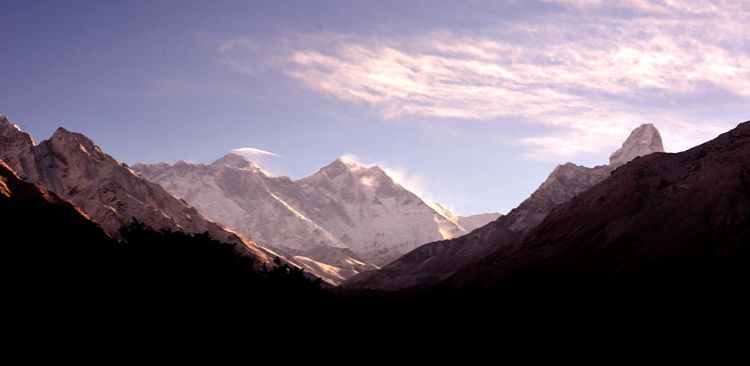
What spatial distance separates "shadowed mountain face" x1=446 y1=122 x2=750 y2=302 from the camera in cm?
8825

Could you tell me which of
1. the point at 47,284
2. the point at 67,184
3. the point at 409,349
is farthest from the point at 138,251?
the point at 67,184

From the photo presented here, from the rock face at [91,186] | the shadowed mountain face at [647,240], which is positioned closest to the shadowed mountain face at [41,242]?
the shadowed mountain face at [647,240]

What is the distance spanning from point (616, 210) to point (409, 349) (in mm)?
68780

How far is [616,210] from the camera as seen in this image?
120 meters

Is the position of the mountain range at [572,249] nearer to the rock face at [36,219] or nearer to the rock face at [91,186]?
the rock face at [36,219]

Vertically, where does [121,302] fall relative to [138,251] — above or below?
below

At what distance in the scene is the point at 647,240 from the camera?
338ft

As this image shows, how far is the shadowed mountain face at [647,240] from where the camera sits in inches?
3474

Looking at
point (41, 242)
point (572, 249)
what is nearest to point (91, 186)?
point (572, 249)

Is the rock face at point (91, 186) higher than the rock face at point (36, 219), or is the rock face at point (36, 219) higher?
the rock face at point (91, 186)

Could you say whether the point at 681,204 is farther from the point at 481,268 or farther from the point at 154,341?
Answer: the point at 154,341

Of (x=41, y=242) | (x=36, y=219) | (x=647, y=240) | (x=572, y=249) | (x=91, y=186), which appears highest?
(x=91, y=186)

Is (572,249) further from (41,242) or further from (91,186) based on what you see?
(91,186)

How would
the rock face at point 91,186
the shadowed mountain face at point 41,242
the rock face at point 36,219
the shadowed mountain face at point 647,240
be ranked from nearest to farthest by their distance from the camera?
the shadowed mountain face at point 41,242
the rock face at point 36,219
the shadowed mountain face at point 647,240
the rock face at point 91,186
